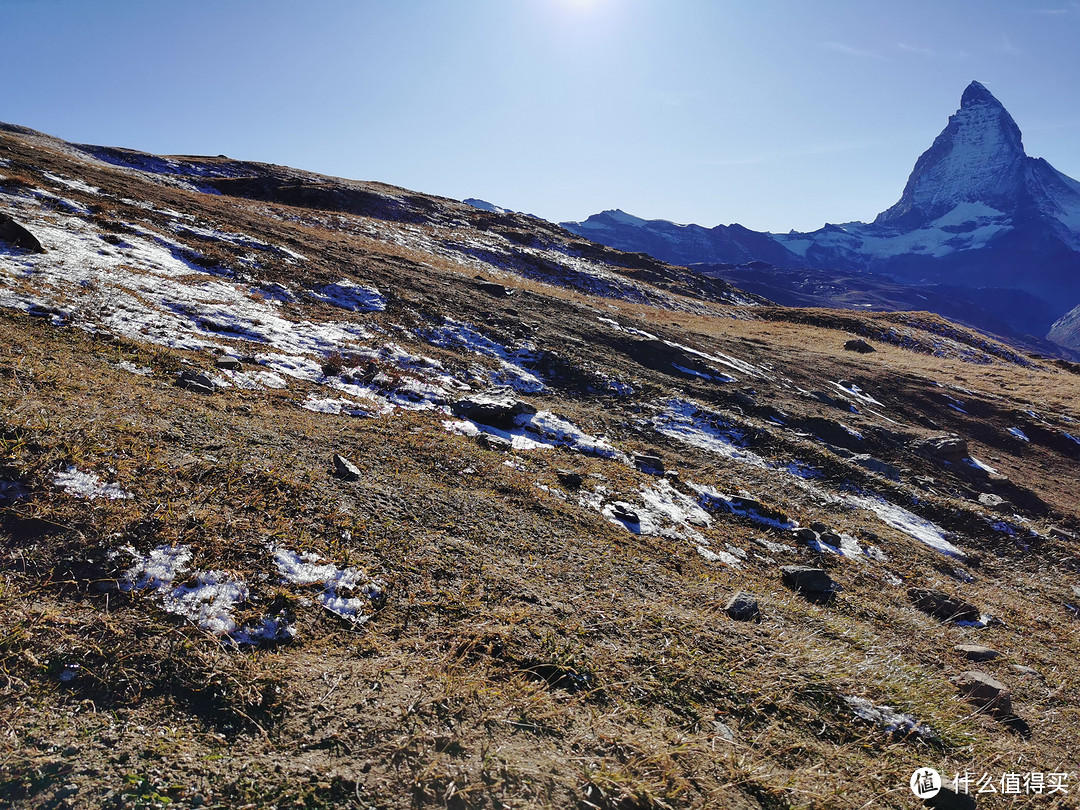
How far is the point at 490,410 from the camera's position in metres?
11.7

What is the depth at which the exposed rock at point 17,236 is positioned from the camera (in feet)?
41.2

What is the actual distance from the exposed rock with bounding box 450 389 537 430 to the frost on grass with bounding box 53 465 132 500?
7041 mm

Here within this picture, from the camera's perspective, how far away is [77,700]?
10.3ft

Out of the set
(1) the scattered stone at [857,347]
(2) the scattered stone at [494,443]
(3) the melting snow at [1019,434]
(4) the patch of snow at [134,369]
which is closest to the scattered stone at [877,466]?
(2) the scattered stone at [494,443]

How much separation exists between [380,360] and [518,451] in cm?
548

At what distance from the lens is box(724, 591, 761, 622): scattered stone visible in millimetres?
6082

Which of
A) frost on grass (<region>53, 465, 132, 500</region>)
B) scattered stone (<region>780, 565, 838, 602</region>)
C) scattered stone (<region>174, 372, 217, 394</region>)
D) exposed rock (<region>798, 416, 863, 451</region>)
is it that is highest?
exposed rock (<region>798, 416, 863, 451</region>)

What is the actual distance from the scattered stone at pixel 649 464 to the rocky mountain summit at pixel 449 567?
27 cm

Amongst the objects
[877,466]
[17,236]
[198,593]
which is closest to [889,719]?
[198,593]

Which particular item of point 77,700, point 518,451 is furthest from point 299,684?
point 518,451

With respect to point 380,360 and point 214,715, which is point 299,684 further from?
point 380,360

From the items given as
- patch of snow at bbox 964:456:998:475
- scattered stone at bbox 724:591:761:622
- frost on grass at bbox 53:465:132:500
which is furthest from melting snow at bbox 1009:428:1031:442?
frost on grass at bbox 53:465:132:500

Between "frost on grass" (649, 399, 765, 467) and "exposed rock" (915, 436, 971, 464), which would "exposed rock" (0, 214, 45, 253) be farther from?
"exposed rock" (915, 436, 971, 464)

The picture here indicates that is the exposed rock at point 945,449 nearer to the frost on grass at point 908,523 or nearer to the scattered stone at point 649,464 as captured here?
the frost on grass at point 908,523
